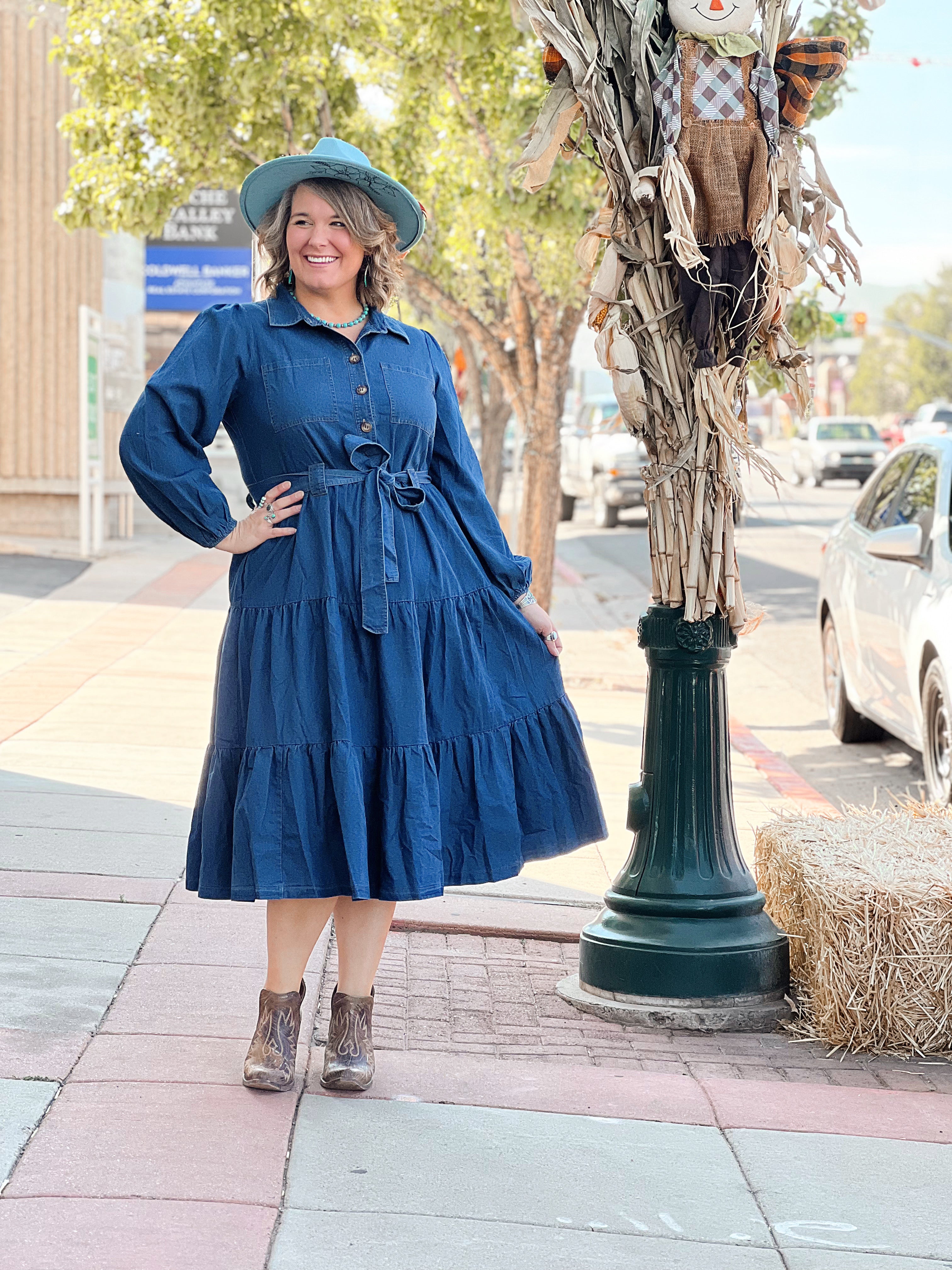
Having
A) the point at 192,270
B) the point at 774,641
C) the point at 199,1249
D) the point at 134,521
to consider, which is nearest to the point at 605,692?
the point at 774,641

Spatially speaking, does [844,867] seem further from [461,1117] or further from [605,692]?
[605,692]

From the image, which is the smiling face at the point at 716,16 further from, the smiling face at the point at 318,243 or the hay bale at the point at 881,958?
the hay bale at the point at 881,958

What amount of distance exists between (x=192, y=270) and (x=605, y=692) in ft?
58.8

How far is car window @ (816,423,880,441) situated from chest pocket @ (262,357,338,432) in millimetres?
39019

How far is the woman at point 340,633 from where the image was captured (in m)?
3.21

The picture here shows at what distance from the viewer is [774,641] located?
13.6 meters

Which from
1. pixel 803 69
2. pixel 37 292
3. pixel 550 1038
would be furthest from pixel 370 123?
pixel 550 1038

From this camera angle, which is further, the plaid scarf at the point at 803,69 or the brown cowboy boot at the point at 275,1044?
the plaid scarf at the point at 803,69

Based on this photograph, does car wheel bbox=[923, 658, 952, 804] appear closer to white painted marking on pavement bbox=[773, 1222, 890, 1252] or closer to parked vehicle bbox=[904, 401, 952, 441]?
white painted marking on pavement bbox=[773, 1222, 890, 1252]

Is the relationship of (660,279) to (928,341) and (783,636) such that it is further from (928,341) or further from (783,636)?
(928,341)

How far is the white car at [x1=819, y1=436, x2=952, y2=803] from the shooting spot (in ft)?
21.8

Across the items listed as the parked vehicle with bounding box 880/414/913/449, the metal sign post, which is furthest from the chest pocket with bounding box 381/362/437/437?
the parked vehicle with bounding box 880/414/913/449

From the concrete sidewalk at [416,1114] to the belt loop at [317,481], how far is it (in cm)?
126

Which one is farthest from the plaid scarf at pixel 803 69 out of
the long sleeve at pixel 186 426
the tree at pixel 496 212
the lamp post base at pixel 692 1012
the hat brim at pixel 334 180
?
the tree at pixel 496 212
